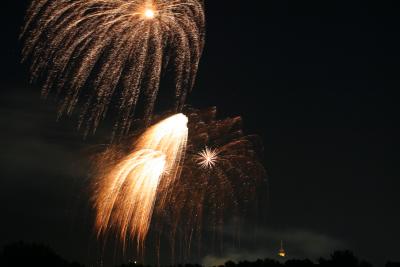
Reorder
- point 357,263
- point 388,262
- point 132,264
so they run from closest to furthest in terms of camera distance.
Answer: point 388,262, point 357,263, point 132,264

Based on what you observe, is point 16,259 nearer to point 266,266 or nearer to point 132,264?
point 132,264

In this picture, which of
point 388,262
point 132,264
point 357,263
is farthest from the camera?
point 132,264

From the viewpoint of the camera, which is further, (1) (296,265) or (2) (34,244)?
(2) (34,244)

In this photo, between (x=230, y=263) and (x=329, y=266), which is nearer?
(x=329, y=266)

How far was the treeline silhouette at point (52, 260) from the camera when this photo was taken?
50.1 m

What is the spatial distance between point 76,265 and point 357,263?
2685cm

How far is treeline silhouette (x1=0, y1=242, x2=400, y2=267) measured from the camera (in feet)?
165

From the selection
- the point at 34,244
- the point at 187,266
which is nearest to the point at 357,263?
the point at 187,266

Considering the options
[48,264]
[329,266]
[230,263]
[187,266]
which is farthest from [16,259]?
[329,266]

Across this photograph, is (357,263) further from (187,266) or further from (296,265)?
(187,266)

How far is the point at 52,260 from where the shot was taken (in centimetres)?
5731

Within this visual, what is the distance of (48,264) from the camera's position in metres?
56.2

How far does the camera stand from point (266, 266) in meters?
50.3

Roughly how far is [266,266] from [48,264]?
21303mm
